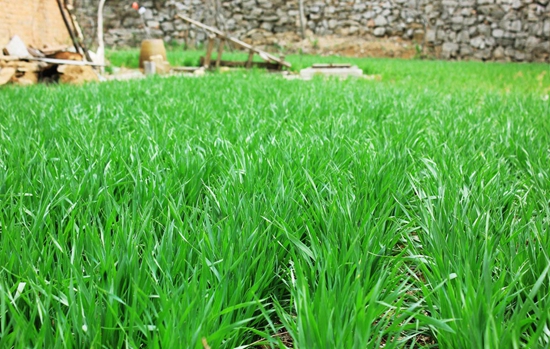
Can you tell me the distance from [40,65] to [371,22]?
10.7 metres

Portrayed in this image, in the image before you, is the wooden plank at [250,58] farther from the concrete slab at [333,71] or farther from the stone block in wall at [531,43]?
the stone block in wall at [531,43]

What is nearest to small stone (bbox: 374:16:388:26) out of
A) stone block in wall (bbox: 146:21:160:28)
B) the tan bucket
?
→ stone block in wall (bbox: 146:21:160:28)

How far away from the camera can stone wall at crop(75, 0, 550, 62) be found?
12375mm

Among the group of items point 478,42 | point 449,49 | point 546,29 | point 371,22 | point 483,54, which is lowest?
point 483,54

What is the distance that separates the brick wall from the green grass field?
9.00 feet

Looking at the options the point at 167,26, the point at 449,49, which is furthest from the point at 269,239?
the point at 167,26

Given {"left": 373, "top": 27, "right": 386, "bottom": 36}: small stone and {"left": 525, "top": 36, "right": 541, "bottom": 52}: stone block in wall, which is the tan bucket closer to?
{"left": 373, "top": 27, "right": 386, "bottom": 36}: small stone

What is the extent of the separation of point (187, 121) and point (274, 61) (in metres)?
6.00

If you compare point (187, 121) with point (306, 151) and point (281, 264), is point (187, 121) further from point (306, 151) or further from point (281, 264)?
point (281, 264)

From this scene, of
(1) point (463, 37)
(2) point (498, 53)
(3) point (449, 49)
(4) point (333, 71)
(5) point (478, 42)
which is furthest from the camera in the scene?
(3) point (449, 49)

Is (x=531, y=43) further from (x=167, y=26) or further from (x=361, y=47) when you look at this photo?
(x=167, y=26)

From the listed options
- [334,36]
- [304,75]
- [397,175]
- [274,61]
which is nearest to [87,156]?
[397,175]

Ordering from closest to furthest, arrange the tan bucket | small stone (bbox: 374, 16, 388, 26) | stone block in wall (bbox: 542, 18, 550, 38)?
the tan bucket → stone block in wall (bbox: 542, 18, 550, 38) → small stone (bbox: 374, 16, 388, 26)

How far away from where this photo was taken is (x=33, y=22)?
500 centimetres
